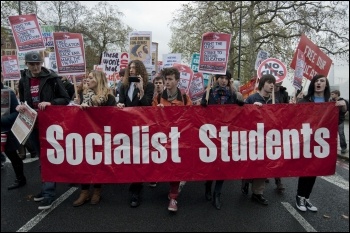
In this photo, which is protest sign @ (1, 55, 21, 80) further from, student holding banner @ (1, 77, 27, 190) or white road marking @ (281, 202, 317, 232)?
white road marking @ (281, 202, 317, 232)

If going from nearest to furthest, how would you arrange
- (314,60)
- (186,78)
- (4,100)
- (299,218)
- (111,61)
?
(4,100)
(299,218)
(314,60)
(186,78)
(111,61)

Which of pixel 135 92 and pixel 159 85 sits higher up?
pixel 159 85

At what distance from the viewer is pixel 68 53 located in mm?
4605

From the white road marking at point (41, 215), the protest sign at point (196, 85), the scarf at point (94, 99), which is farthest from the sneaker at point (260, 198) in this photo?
the protest sign at point (196, 85)

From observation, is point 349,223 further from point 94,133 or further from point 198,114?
point 94,133

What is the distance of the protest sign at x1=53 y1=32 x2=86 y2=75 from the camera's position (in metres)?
4.57

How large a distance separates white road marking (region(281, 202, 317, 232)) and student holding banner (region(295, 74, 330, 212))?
94 mm

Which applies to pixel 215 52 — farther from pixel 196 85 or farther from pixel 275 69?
pixel 196 85

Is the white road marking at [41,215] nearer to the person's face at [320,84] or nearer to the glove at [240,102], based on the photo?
the glove at [240,102]

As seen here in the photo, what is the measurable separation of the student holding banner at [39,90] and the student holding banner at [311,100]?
3244 millimetres

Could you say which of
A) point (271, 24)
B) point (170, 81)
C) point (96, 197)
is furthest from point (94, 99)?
point (271, 24)

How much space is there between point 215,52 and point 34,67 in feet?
7.86

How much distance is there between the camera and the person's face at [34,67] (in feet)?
13.7

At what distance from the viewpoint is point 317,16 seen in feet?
79.5
